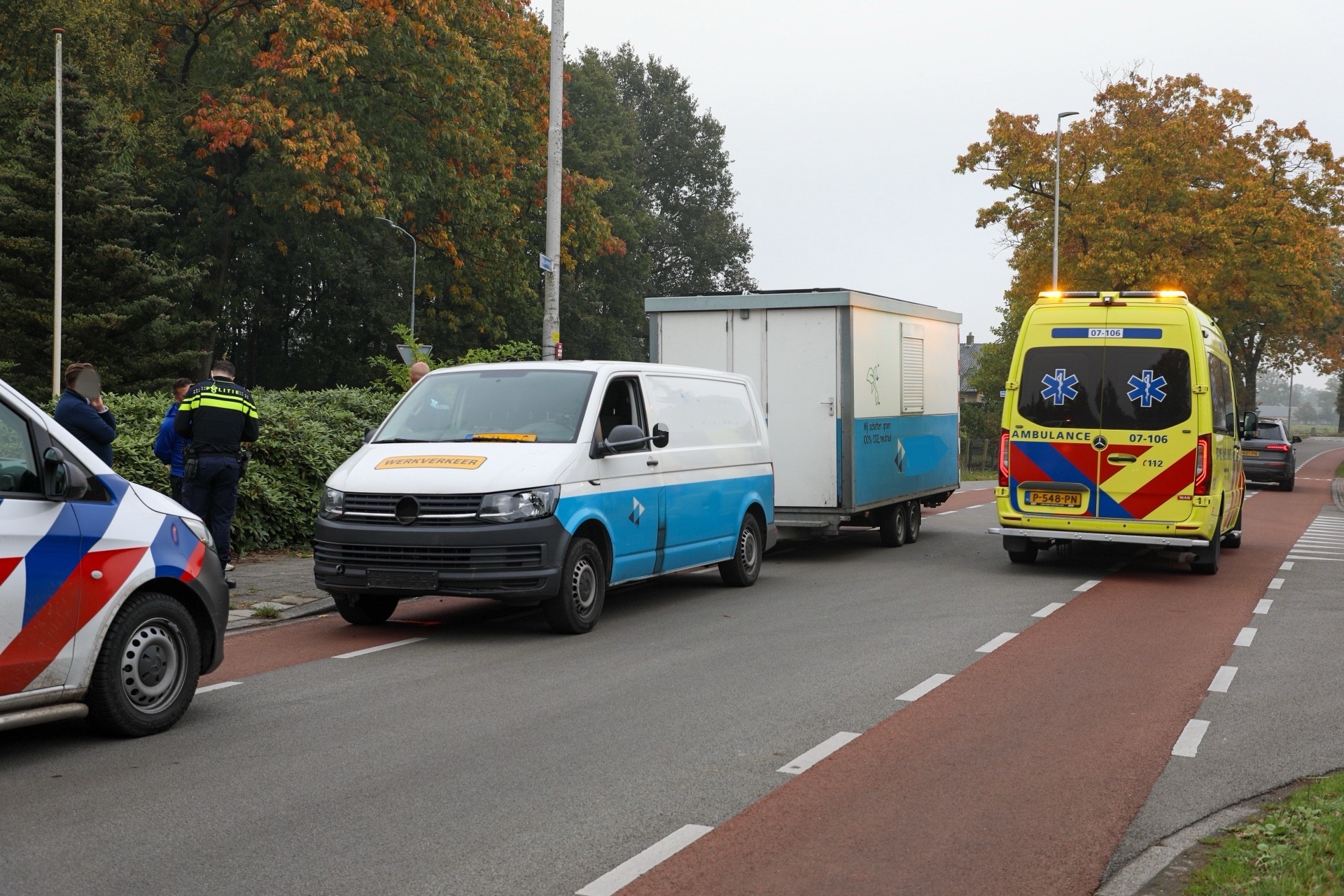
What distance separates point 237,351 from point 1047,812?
42501 millimetres

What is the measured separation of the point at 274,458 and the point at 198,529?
7.98 m

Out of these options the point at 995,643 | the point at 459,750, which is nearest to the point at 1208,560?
the point at 995,643

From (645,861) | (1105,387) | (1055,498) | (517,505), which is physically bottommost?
(645,861)

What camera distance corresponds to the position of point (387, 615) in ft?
33.9

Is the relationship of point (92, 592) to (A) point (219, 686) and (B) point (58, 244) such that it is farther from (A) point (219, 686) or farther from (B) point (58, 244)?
(B) point (58, 244)

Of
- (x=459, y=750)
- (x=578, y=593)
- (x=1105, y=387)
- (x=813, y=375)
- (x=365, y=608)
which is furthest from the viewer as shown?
(x=813, y=375)

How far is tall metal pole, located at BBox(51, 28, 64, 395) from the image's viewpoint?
28.9 metres

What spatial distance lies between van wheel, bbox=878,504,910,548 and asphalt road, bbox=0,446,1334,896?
18.0 ft

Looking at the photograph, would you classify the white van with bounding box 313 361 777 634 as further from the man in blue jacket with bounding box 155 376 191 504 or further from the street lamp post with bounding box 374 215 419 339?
the street lamp post with bounding box 374 215 419 339

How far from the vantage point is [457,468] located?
9.45m

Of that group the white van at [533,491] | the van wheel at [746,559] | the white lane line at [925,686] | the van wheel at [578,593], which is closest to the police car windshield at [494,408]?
the white van at [533,491]

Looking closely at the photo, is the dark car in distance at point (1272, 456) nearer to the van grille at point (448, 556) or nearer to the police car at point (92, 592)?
the van grille at point (448, 556)

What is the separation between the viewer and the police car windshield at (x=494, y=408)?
397 inches

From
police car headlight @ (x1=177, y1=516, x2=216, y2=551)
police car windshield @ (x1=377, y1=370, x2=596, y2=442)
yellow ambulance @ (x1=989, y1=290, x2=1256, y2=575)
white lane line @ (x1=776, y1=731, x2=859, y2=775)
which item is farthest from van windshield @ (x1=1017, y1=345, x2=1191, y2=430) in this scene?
police car headlight @ (x1=177, y1=516, x2=216, y2=551)
